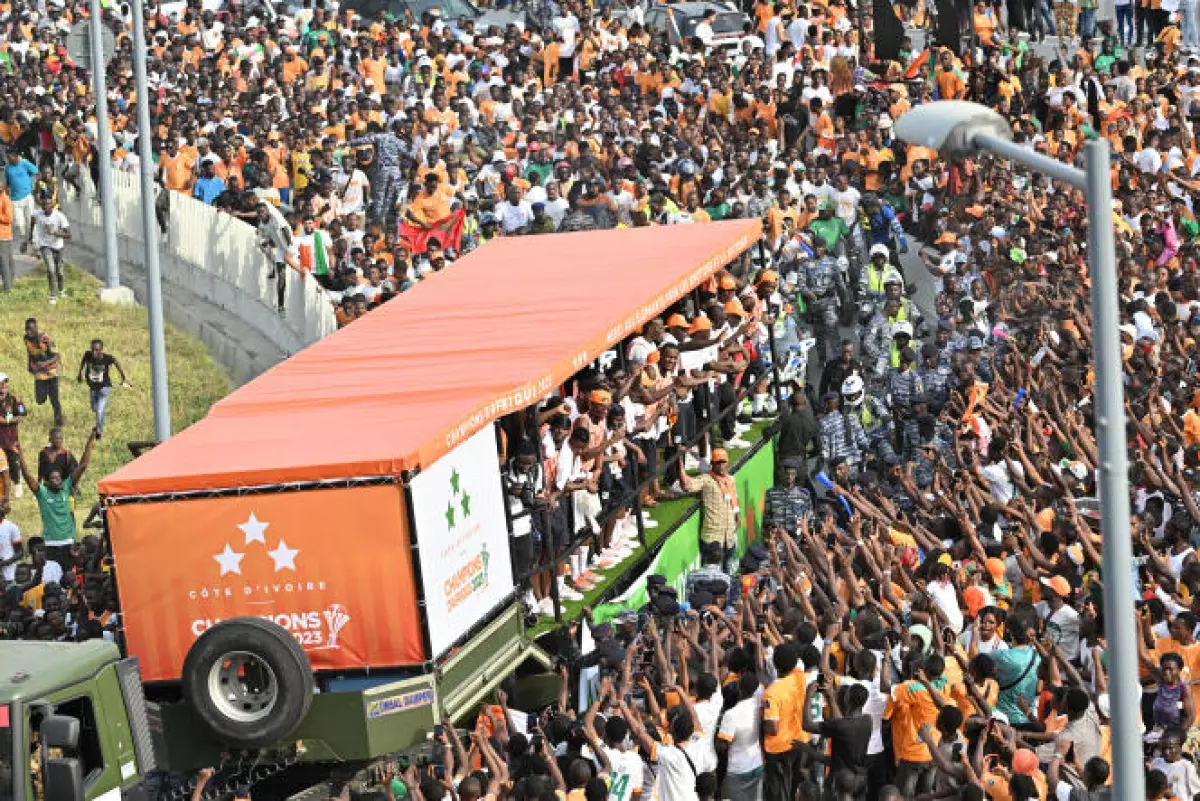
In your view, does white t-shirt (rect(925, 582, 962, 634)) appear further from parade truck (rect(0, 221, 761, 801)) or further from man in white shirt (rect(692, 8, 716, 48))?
man in white shirt (rect(692, 8, 716, 48))

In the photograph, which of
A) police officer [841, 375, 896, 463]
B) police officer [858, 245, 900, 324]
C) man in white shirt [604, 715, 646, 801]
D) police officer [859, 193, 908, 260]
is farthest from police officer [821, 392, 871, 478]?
man in white shirt [604, 715, 646, 801]

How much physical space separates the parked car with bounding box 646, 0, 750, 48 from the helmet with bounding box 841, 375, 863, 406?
17.0 meters

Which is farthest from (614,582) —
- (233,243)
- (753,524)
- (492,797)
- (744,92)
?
(744,92)

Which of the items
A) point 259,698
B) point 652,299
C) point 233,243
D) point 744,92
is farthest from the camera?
point 744,92

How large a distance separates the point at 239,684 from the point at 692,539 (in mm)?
6572

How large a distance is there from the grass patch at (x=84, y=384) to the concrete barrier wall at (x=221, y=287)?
1.41 ft

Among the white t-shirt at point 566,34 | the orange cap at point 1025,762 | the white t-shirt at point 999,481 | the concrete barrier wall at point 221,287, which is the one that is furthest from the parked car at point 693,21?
the orange cap at point 1025,762

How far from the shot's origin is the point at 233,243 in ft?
105

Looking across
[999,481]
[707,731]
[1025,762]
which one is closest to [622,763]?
[707,731]

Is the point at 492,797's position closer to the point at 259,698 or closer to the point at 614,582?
the point at 259,698

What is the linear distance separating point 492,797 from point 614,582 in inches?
229

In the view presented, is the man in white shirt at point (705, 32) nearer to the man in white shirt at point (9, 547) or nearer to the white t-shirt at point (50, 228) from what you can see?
the white t-shirt at point (50, 228)

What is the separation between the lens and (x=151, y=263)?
25.1 metres

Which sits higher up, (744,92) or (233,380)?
(744,92)
